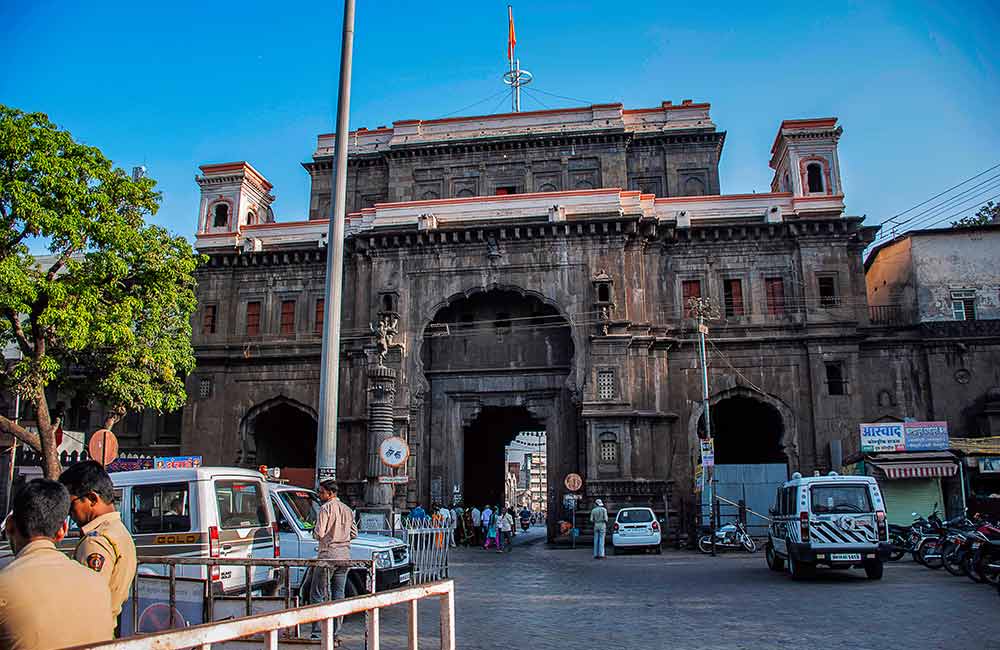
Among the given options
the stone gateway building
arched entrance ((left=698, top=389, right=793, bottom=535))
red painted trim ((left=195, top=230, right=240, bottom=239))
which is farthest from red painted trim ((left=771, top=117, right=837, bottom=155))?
red painted trim ((left=195, top=230, right=240, bottom=239))

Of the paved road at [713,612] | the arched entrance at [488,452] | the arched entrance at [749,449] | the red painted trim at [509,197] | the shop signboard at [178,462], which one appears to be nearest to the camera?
the paved road at [713,612]

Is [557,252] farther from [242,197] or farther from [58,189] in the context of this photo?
[58,189]

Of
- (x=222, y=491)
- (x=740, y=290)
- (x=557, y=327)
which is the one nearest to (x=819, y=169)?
(x=740, y=290)

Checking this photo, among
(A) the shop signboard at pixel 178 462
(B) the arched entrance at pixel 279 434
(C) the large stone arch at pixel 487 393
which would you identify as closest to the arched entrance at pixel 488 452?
(C) the large stone arch at pixel 487 393

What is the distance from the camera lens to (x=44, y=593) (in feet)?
10.8

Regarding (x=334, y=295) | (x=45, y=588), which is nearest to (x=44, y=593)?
(x=45, y=588)

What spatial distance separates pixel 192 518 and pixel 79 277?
1175 centimetres

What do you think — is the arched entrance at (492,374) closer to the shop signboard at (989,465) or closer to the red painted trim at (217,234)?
the red painted trim at (217,234)

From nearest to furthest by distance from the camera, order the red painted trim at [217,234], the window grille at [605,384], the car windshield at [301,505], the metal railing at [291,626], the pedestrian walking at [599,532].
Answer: the metal railing at [291,626] → the car windshield at [301,505] → the pedestrian walking at [599,532] → the window grille at [605,384] → the red painted trim at [217,234]

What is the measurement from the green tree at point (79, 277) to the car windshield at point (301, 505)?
950 centimetres

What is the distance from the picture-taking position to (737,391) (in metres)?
29.2

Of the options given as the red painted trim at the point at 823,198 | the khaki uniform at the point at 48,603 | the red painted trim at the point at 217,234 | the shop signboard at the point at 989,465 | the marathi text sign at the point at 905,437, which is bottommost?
the khaki uniform at the point at 48,603

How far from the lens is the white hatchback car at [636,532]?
76.7 feet

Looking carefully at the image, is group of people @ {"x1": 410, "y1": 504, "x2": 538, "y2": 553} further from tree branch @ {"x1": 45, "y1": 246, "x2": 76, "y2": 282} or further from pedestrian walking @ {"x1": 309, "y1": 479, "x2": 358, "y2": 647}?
pedestrian walking @ {"x1": 309, "y1": 479, "x2": 358, "y2": 647}
